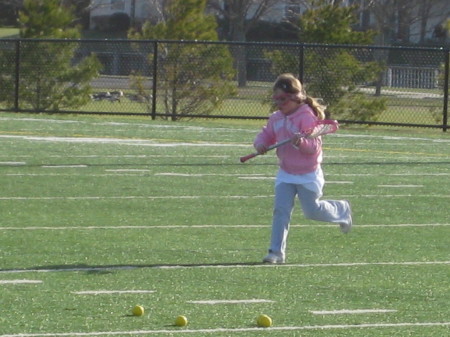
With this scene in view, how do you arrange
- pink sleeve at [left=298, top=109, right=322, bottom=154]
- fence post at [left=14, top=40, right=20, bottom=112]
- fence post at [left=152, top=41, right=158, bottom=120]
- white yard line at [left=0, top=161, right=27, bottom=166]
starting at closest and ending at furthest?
pink sleeve at [left=298, top=109, right=322, bottom=154] < white yard line at [left=0, top=161, right=27, bottom=166] < fence post at [left=152, top=41, right=158, bottom=120] < fence post at [left=14, top=40, right=20, bottom=112]

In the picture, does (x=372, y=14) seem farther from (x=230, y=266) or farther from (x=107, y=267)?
(x=107, y=267)

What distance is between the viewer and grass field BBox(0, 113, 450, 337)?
7363mm

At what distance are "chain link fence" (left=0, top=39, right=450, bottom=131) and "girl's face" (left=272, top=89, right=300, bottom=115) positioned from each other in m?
16.5

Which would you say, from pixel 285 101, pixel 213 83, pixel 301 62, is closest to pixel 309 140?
pixel 285 101

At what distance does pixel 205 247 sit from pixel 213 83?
18.6 meters

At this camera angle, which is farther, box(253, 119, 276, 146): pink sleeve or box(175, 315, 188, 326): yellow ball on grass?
box(253, 119, 276, 146): pink sleeve

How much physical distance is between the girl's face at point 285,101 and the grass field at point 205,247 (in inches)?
42.8

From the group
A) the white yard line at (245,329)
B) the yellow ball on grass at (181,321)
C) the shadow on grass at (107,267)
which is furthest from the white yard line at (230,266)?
the white yard line at (245,329)

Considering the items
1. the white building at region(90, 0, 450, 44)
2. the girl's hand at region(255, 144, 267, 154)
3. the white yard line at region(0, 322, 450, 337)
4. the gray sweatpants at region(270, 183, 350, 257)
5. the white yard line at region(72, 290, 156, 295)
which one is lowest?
the white yard line at region(72, 290, 156, 295)

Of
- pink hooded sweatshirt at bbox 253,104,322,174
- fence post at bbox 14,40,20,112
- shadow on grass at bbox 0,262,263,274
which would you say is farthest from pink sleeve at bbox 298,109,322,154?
fence post at bbox 14,40,20,112

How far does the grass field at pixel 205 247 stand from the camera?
736 cm

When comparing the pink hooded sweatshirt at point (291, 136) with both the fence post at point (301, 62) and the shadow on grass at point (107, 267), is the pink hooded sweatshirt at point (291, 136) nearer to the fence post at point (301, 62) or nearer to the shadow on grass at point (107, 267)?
the shadow on grass at point (107, 267)

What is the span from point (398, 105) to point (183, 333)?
2209 centimetres

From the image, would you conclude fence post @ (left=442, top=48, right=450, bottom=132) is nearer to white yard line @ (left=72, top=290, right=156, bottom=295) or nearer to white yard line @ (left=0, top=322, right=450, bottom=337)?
white yard line @ (left=72, top=290, right=156, bottom=295)
